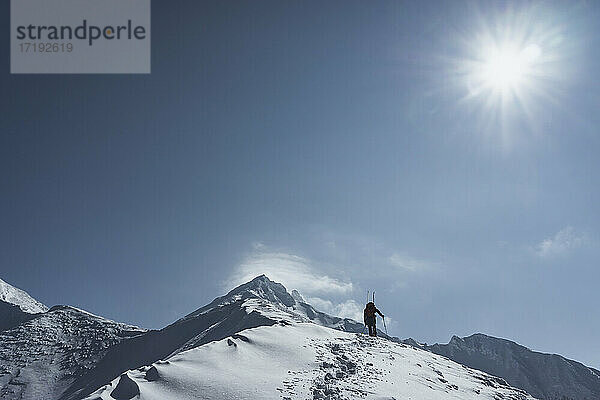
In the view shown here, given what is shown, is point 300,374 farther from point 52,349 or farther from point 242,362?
point 52,349

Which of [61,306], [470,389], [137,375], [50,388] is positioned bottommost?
[50,388]

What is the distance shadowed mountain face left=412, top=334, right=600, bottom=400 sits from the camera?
152m

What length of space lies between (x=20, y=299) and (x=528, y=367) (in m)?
188

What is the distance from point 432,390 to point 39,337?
87.0 meters

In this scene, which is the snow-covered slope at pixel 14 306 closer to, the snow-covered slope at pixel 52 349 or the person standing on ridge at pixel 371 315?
the snow-covered slope at pixel 52 349

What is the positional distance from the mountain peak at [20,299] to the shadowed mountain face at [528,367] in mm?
135743

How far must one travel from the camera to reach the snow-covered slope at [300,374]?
12625 mm

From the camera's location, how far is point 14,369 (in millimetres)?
67250

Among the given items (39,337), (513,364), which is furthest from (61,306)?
(513,364)

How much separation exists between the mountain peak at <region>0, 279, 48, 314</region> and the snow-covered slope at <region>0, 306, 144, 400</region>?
123 feet

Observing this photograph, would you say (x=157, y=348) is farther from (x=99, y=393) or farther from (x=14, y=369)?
(x=99, y=393)

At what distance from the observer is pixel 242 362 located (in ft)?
51.6

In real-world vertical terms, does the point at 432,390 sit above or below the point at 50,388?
above

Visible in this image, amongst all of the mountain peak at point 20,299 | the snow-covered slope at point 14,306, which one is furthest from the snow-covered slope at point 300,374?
the mountain peak at point 20,299
